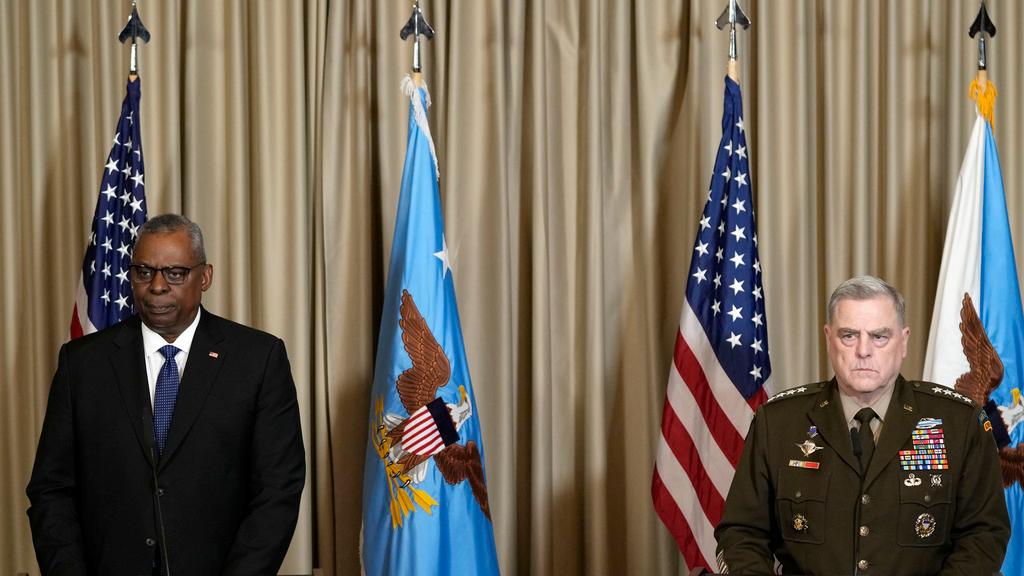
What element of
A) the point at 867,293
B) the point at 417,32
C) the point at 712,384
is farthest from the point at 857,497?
the point at 417,32

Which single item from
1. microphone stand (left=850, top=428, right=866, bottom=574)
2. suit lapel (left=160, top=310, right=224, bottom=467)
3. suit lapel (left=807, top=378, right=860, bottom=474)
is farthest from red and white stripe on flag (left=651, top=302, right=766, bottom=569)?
suit lapel (left=160, top=310, right=224, bottom=467)

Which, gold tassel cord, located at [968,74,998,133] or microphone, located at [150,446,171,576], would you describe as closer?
microphone, located at [150,446,171,576]

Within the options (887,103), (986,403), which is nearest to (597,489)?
(986,403)

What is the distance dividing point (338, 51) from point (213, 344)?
2158mm

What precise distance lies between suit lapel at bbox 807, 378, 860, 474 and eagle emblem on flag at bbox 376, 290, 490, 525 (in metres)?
1.70

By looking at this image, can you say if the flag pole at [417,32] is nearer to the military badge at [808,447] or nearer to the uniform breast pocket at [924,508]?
the military badge at [808,447]

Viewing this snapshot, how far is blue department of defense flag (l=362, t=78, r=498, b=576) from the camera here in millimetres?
4398

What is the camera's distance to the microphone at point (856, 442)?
9.82 feet

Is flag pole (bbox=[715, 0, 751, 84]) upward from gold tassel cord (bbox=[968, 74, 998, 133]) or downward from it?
upward

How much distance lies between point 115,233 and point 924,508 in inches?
122

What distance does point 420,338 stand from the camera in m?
4.47

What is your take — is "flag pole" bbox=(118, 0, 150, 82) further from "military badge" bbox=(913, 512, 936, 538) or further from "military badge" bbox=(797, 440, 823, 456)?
"military badge" bbox=(913, 512, 936, 538)

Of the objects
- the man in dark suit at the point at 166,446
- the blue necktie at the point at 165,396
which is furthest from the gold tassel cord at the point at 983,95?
the blue necktie at the point at 165,396

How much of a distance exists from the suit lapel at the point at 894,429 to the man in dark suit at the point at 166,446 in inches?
62.2
